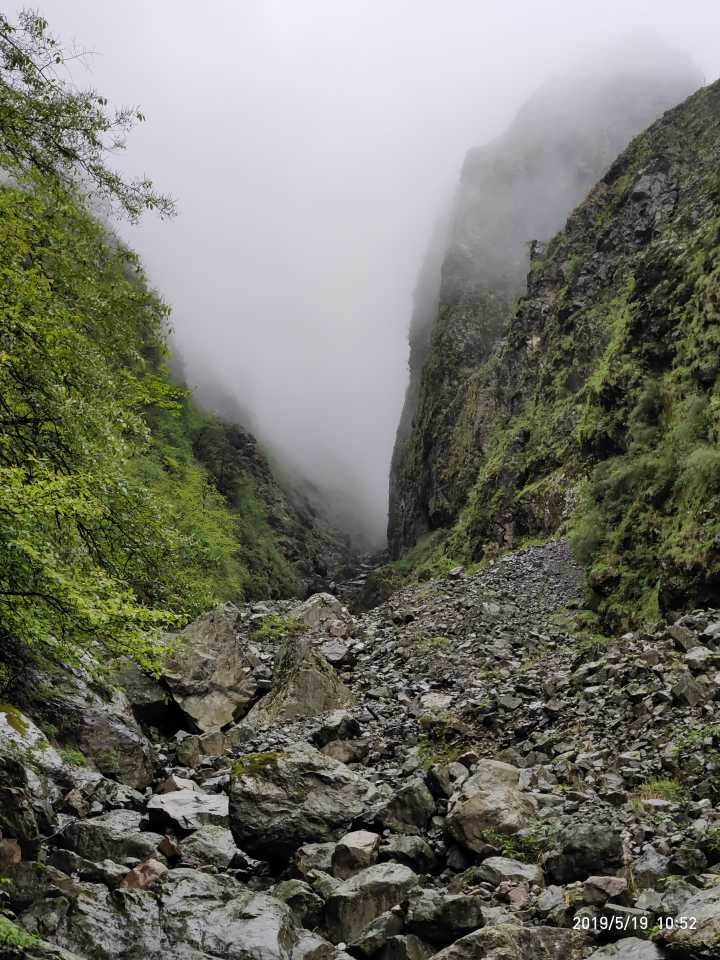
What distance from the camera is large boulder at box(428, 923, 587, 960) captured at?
17.1 feet

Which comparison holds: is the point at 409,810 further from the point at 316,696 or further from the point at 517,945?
the point at 316,696

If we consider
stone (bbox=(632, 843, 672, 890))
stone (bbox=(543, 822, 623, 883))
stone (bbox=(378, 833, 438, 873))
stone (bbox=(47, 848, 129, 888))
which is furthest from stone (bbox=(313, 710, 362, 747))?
stone (bbox=(632, 843, 672, 890))

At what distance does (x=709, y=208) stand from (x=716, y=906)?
2309 cm

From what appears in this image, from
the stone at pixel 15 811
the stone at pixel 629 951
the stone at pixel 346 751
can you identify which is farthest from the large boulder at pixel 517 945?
the stone at pixel 346 751

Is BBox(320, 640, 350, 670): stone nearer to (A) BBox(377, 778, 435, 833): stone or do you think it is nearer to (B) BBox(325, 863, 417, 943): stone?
(A) BBox(377, 778, 435, 833): stone

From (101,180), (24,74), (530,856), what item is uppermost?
(24,74)

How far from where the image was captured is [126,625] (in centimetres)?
616

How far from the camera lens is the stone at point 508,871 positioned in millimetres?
6618

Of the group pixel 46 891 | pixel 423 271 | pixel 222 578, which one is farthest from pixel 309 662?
pixel 423 271

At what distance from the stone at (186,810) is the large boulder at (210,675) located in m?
4.67

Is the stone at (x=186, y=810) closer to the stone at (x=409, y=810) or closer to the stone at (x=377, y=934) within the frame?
the stone at (x=409, y=810)

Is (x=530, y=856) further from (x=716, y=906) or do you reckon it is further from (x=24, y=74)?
(x=24, y=74)

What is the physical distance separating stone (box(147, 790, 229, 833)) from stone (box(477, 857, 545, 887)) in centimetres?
375

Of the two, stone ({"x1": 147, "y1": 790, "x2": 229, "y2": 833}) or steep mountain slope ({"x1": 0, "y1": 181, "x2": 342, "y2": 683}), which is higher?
steep mountain slope ({"x1": 0, "y1": 181, "x2": 342, "y2": 683})
